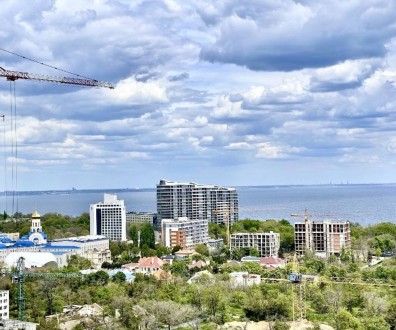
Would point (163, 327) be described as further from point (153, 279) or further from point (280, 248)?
point (280, 248)

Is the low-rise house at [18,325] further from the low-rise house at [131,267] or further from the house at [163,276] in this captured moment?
the low-rise house at [131,267]

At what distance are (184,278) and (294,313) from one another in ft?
27.7

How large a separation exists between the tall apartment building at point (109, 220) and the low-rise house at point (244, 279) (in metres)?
25.4

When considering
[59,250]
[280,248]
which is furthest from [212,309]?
[280,248]

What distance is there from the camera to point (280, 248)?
46.3 metres

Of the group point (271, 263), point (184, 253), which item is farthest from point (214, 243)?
point (271, 263)

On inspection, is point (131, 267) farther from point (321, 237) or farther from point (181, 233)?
point (321, 237)

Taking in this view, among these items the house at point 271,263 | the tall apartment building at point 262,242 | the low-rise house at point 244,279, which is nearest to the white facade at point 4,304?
the low-rise house at point 244,279

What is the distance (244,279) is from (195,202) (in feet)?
91.6

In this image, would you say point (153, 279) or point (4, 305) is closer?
point (4, 305)

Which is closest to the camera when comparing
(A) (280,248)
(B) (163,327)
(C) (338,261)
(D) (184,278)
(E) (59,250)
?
(B) (163,327)

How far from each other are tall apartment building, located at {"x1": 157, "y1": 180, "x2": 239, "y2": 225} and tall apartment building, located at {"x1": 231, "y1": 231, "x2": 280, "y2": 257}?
1074 cm

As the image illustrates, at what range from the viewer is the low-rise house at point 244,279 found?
30.2 metres

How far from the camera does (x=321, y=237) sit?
44062mm
